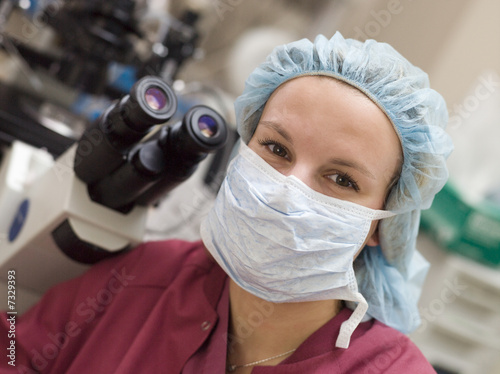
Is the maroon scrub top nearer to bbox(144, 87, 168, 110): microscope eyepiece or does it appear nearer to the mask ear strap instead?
the mask ear strap

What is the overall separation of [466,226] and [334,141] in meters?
1.25

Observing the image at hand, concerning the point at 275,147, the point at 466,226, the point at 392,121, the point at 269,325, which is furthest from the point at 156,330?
the point at 466,226

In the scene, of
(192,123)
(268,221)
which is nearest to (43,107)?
→ (192,123)

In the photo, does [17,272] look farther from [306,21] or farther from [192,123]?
[306,21]

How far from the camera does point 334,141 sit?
96 centimetres

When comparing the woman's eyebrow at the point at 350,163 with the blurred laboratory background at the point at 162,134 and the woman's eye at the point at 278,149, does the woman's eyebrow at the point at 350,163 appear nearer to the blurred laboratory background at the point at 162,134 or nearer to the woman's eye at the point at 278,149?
the woman's eye at the point at 278,149

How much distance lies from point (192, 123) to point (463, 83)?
183 cm

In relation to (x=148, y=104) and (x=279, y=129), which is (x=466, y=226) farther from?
(x=148, y=104)

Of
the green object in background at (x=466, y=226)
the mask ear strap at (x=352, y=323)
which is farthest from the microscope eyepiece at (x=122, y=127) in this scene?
the green object in background at (x=466, y=226)

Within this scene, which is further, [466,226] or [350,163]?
[466,226]

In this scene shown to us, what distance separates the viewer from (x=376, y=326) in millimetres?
1106

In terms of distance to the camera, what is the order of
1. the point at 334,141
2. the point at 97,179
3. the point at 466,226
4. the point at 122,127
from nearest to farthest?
the point at 334,141, the point at 122,127, the point at 97,179, the point at 466,226

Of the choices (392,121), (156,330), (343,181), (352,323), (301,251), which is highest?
(392,121)

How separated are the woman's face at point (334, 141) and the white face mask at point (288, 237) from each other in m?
0.03
